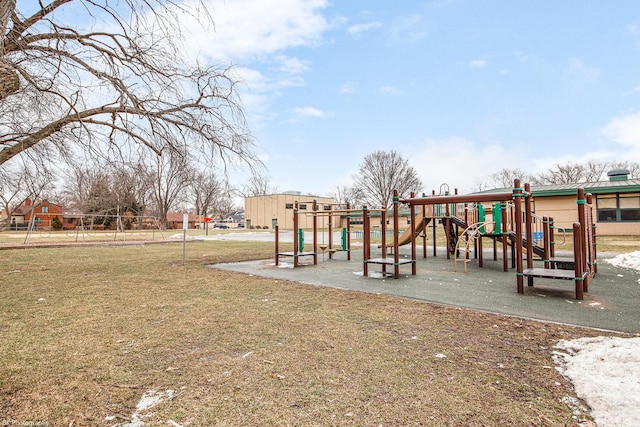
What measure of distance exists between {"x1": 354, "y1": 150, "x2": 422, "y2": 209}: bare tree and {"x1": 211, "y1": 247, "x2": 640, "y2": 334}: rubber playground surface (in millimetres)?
37229

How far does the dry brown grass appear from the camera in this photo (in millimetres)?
2338

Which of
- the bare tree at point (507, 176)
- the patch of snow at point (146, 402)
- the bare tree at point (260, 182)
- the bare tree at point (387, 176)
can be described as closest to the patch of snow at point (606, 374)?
the patch of snow at point (146, 402)

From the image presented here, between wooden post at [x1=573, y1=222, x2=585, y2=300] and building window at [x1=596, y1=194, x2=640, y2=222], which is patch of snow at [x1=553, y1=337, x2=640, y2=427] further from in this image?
building window at [x1=596, y1=194, x2=640, y2=222]

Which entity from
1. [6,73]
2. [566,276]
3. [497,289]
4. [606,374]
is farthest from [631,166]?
[6,73]

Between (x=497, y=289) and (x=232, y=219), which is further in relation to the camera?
(x=232, y=219)

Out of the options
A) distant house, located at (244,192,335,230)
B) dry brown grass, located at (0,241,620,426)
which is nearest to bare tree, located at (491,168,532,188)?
distant house, located at (244,192,335,230)

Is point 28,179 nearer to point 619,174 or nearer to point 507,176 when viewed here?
point 619,174

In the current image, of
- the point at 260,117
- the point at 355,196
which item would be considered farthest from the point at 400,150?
the point at 260,117

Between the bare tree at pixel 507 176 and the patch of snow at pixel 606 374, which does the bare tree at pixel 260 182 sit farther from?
the bare tree at pixel 507 176

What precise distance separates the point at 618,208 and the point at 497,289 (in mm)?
20337

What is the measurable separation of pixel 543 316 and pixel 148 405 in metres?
4.72

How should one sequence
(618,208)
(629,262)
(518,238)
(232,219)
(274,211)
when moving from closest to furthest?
(518,238) < (629,262) < (618,208) < (274,211) < (232,219)

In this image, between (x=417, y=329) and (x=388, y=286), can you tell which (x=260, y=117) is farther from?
(x=417, y=329)

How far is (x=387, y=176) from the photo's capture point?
4797 centimetres
